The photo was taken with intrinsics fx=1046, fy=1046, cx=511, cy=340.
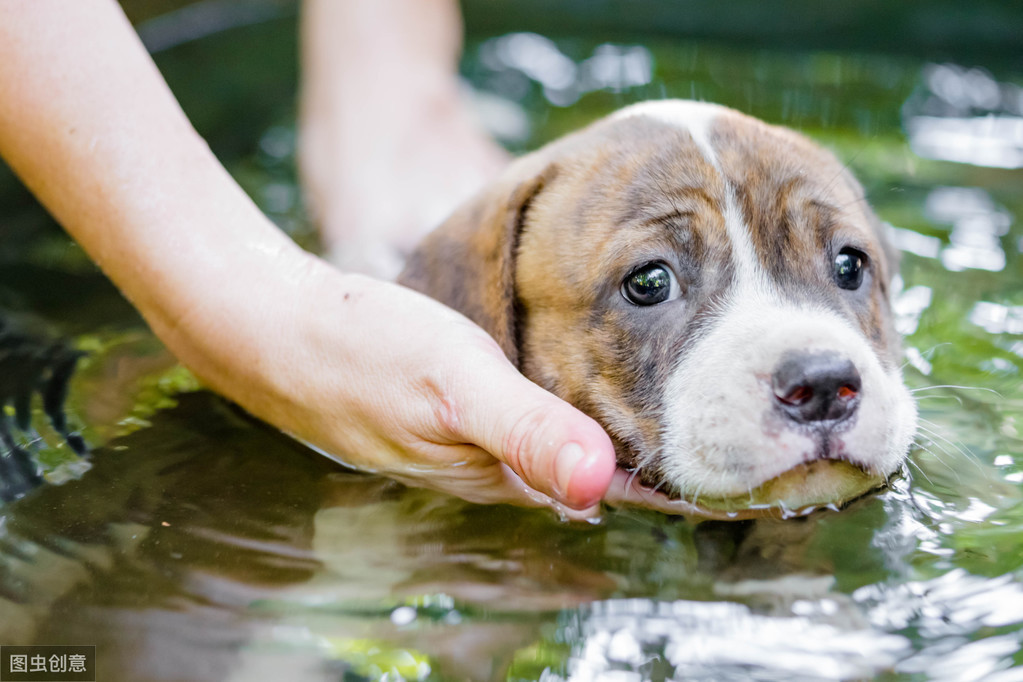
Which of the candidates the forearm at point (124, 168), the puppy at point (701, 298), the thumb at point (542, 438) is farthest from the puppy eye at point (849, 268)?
the forearm at point (124, 168)

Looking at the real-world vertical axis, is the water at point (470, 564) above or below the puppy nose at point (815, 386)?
below

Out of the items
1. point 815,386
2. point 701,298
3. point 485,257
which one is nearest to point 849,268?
point 701,298

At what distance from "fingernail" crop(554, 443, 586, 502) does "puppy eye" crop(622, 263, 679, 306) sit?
0.78m

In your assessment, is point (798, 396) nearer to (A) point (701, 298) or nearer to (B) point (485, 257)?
(A) point (701, 298)

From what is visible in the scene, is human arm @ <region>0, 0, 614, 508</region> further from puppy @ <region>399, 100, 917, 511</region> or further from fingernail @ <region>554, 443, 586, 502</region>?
fingernail @ <region>554, 443, 586, 502</region>

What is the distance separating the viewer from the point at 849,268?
10.8ft

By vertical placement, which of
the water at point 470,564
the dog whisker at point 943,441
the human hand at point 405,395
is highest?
the human hand at point 405,395

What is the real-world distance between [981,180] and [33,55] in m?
4.86

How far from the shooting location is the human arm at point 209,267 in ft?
10.1

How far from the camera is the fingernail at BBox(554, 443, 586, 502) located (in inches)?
97.4

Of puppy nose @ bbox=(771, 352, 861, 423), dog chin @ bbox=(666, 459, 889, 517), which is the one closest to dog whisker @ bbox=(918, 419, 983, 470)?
dog chin @ bbox=(666, 459, 889, 517)

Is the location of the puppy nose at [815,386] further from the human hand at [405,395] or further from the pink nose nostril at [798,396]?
the human hand at [405,395]

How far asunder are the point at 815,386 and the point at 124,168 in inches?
86.8

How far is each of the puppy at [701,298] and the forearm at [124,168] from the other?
65 centimetres
